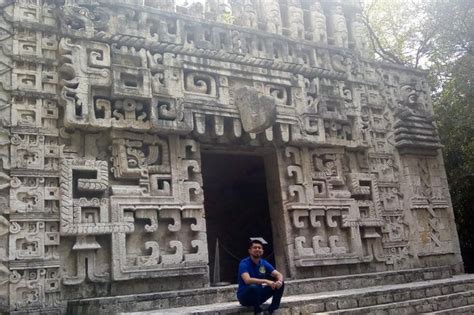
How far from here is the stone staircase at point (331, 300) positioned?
4957 mm

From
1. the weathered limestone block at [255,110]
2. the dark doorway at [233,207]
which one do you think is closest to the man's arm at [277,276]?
the weathered limestone block at [255,110]

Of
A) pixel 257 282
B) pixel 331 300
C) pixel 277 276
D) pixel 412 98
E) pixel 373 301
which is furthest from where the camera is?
pixel 412 98

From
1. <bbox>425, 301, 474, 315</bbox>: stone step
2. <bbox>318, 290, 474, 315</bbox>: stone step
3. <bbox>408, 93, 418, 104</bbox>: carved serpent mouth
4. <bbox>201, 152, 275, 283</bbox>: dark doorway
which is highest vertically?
<bbox>408, 93, 418, 104</bbox>: carved serpent mouth

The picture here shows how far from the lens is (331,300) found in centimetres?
537

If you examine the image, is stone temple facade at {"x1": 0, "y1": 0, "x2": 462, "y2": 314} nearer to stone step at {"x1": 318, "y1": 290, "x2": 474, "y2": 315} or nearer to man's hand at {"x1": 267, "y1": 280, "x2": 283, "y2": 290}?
stone step at {"x1": 318, "y1": 290, "x2": 474, "y2": 315}

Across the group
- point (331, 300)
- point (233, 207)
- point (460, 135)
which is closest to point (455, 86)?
point (460, 135)

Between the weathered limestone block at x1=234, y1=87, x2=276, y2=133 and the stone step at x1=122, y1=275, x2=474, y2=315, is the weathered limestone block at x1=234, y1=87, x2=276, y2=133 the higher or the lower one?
the higher one

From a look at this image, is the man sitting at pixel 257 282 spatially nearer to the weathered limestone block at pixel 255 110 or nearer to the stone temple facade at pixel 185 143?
the stone temple facade at pixel 185 143

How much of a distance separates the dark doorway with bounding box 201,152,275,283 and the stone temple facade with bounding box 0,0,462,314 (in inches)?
102

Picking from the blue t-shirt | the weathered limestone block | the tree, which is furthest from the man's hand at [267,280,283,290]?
the tree

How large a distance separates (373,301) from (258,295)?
79.7 inches

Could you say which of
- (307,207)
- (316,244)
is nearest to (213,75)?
(307,207)

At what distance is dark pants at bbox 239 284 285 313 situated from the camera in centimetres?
432

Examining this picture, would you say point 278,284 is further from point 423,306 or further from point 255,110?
point 255,110
